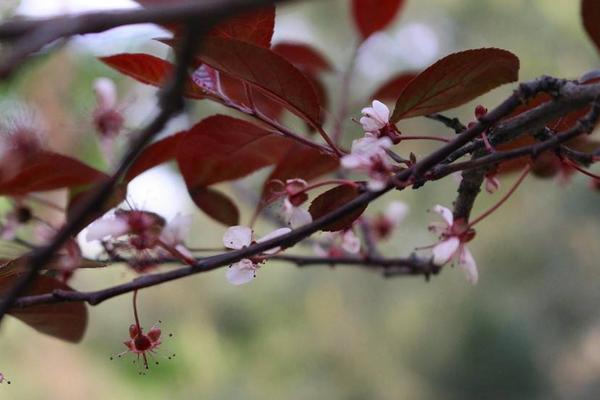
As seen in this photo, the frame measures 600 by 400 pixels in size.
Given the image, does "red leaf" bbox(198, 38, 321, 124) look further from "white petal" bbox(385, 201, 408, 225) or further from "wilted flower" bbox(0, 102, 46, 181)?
"white petal" bbox(385, 201, 408, 225)

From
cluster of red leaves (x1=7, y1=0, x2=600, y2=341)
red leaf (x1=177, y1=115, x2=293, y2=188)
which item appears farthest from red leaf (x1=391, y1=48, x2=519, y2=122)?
red leaf (x1=177, y1=115, x2=293, y2=188)

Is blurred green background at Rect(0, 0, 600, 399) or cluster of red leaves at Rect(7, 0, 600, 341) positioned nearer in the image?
cluster of red leaves at Rect(7, 0, 600, 341)

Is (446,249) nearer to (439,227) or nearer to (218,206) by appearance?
(439,227)

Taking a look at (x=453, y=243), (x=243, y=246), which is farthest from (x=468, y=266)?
(x=243, y=246)

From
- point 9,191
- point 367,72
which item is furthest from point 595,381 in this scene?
point 9,191

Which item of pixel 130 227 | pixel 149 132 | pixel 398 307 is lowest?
pixel 149 132

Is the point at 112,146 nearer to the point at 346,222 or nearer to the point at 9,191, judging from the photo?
the point at 9,191

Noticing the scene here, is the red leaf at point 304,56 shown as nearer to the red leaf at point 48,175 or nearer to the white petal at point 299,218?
the red leaf at point 48,175
